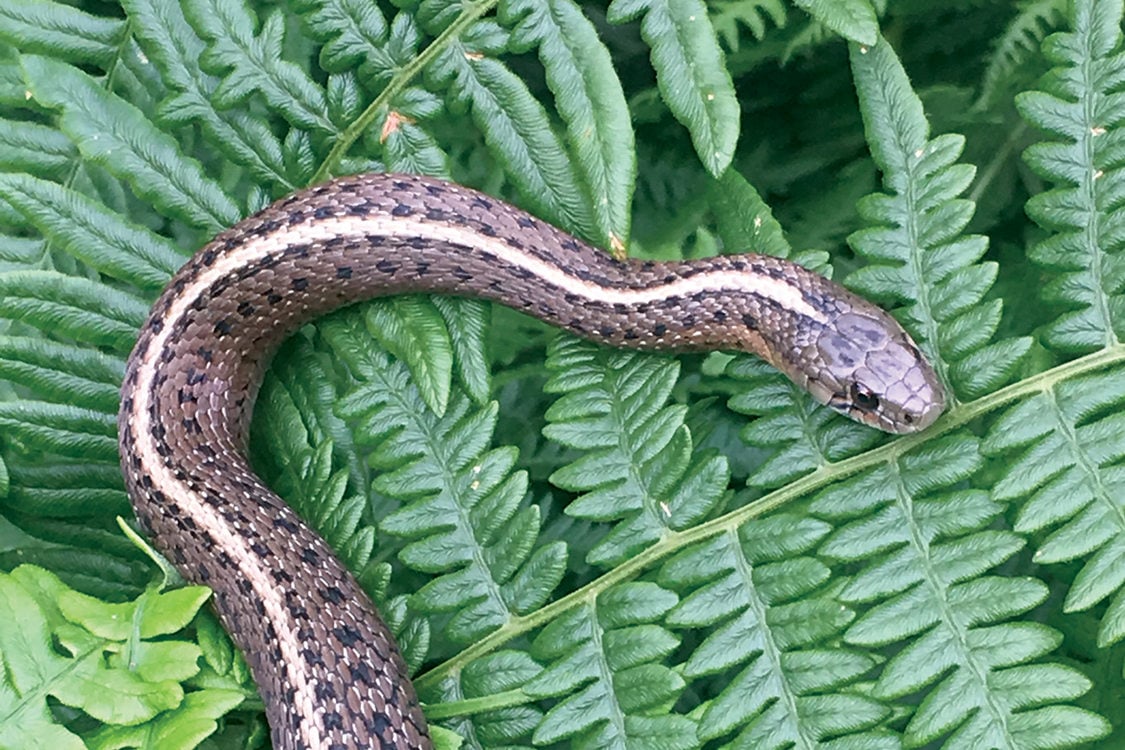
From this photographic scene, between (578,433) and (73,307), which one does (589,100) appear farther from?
(73,307)

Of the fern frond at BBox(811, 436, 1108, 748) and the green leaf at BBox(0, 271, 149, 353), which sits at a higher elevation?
the green leaf at BBox(0, 271, 149, 353)

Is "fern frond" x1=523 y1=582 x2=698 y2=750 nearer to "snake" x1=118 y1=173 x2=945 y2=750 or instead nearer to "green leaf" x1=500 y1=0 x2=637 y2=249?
"snake" x1=118 y1=173 x2=945 y2=750

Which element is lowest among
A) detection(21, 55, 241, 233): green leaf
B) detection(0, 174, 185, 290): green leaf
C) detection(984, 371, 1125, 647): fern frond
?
detection(984, 371, 1125, 647): fern frond

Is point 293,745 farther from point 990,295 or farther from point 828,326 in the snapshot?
point 990,295

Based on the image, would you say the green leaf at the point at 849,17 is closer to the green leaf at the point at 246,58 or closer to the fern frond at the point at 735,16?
the fern frond at the point at 735,16

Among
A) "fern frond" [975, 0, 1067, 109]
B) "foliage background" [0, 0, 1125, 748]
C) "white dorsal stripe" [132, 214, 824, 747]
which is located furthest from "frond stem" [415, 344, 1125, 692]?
"fern frond" [975, 0, 1067, 109]

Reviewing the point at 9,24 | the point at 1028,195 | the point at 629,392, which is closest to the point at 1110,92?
the point at 1028,195

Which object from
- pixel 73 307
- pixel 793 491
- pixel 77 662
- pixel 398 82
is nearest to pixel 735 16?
pixel 398 82
